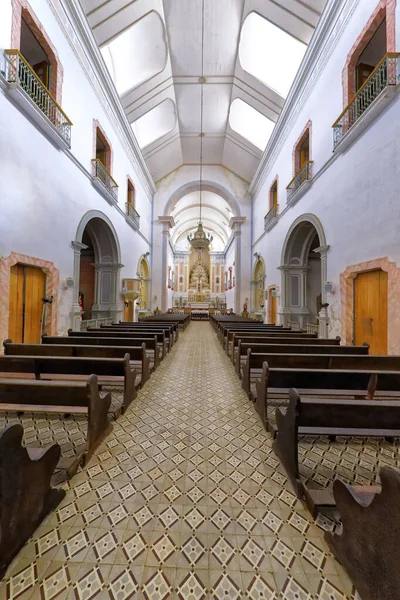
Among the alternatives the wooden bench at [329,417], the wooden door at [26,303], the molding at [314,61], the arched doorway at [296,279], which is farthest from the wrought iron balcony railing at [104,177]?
the wooden bench at [329,417]

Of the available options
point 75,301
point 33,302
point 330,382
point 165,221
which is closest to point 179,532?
point 330,382

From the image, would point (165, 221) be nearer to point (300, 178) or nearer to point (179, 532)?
point (300, 178)

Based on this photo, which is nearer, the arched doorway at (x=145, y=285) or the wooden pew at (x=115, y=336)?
the wooden pew at (x=115, y=336)

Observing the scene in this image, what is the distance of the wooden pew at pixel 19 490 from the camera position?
3.82 feet

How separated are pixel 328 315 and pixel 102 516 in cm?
605

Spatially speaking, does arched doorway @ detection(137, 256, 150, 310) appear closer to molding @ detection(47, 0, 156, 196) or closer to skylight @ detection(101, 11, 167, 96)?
molding @ detection(47, 0, 156, 196)

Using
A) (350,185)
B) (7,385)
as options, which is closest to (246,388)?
(7,385)

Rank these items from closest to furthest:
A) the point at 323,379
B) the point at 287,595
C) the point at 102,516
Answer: the point at 287,595
the point at 102,516
the point at 323,379

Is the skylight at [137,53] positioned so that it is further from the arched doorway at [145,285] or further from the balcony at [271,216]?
the arched doorway at [145,285]

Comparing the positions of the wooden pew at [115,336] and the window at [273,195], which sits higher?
the window at [273,195]

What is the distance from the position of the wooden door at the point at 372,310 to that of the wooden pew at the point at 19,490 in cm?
507

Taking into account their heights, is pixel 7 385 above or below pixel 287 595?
above

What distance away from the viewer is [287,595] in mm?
1182

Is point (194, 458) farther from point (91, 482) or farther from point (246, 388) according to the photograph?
point (246, 388)
